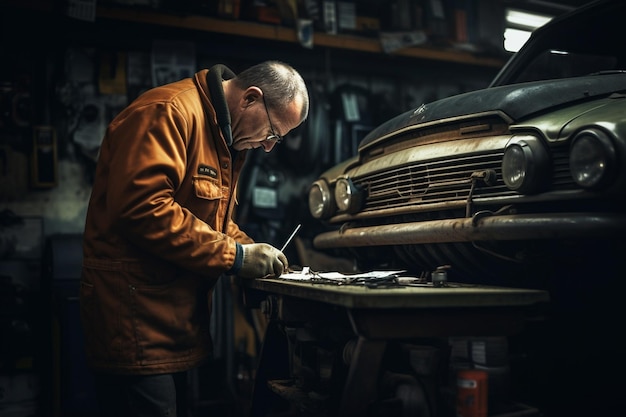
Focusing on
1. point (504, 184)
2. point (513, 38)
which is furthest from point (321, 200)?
point (513, 38)

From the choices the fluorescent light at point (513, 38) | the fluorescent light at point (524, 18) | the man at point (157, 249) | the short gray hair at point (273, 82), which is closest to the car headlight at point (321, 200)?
the short gray hair at point (273, 82)

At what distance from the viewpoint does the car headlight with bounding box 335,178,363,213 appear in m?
2.71

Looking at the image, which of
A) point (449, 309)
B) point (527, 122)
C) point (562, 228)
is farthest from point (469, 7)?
point (449, 309)

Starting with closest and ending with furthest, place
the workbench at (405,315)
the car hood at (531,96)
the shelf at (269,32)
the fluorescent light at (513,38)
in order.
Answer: the workbench at (405,315)
the car hood at (531,96)
the shelf at (269,32)
the fluorescent light at (513,38)

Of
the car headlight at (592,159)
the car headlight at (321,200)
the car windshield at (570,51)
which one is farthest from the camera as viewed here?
the car headlight at (321,200)

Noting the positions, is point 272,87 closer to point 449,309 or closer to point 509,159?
point 509,159

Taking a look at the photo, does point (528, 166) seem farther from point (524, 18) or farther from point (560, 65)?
point (524, 18)

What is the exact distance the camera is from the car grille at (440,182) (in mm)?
1893

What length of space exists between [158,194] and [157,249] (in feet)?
0.54

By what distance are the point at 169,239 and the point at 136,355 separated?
383 mm

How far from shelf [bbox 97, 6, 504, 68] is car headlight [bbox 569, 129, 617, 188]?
2.97 m

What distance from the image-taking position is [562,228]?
5.56ft

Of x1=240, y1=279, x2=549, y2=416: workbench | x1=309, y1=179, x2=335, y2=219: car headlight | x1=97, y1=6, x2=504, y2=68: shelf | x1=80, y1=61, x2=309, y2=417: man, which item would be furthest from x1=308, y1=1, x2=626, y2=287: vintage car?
x1=97, y1=6, x2=504, y2=68: shelf

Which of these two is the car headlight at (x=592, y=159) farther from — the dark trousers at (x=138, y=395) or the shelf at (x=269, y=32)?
the shelf at (x=269, y=32)
